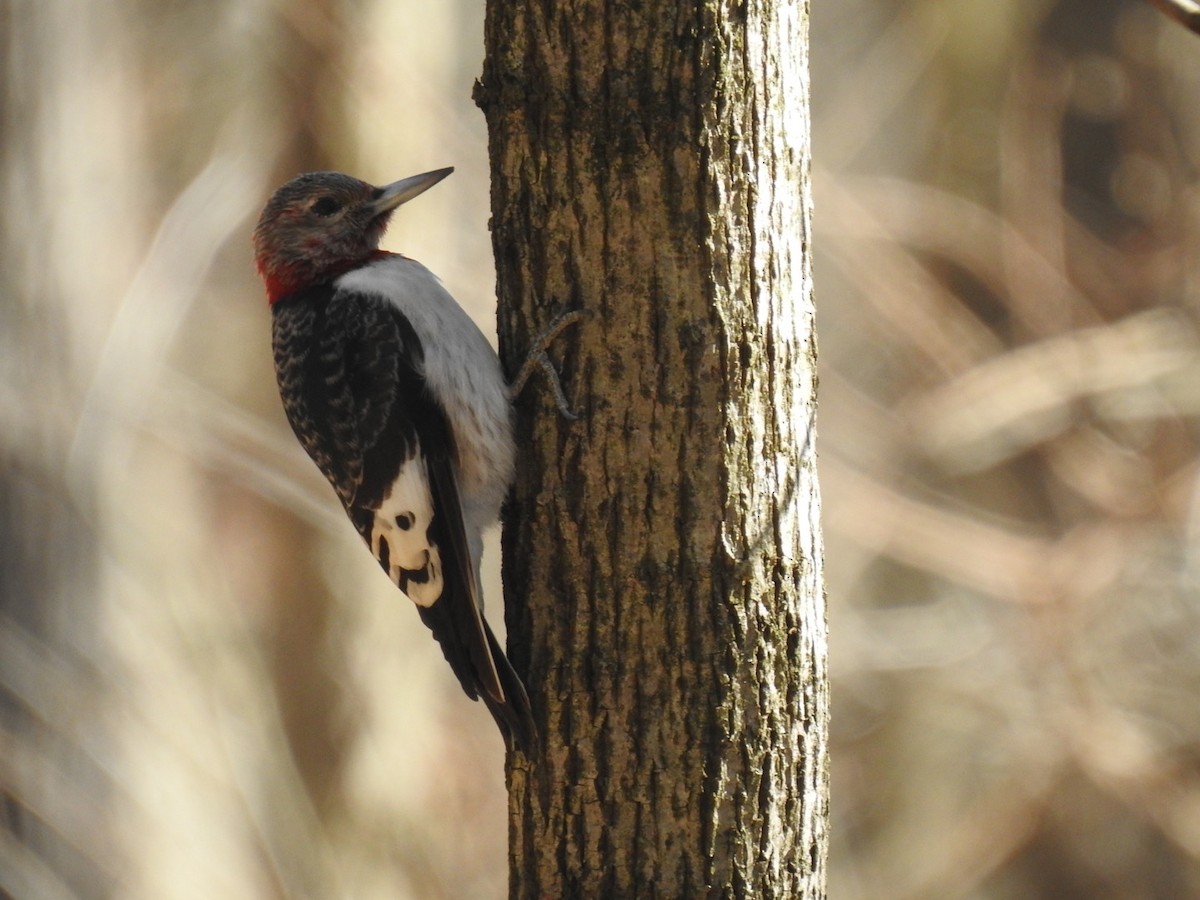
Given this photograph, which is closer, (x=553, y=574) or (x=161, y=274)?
(x=553, y=574)

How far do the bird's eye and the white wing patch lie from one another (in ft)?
3.14

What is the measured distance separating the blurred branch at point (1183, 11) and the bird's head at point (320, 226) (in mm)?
2140

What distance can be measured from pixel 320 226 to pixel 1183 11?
236 cm

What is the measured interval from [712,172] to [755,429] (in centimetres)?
48

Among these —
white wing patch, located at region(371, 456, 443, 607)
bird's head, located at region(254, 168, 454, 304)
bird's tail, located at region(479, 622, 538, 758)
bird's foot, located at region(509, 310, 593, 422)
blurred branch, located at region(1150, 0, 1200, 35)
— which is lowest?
bird's tail, located at region(479, 622, 538, 758)

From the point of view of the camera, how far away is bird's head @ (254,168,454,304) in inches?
138

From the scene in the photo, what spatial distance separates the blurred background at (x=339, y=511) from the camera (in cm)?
599

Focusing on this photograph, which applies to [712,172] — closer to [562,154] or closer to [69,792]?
[562,154]

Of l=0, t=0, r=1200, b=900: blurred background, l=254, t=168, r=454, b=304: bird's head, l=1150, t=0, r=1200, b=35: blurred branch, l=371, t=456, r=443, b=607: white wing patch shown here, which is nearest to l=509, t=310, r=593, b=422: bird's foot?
l=371, t=456, r=443, b=607: white wing patch

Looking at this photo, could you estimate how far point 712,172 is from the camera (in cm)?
225

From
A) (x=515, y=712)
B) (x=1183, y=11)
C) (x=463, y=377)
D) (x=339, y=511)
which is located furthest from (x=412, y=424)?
(x=339, y=511)

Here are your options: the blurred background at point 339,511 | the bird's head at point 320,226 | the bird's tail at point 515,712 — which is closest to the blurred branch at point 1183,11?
the bird's tail at point 515,712

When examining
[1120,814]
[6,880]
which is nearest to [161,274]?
[6,880]

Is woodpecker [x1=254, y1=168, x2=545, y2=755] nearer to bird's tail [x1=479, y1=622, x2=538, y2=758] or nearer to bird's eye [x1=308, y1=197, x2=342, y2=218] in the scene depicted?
bird's tail [x1=479, y1=622, x2=538, y2=758]
